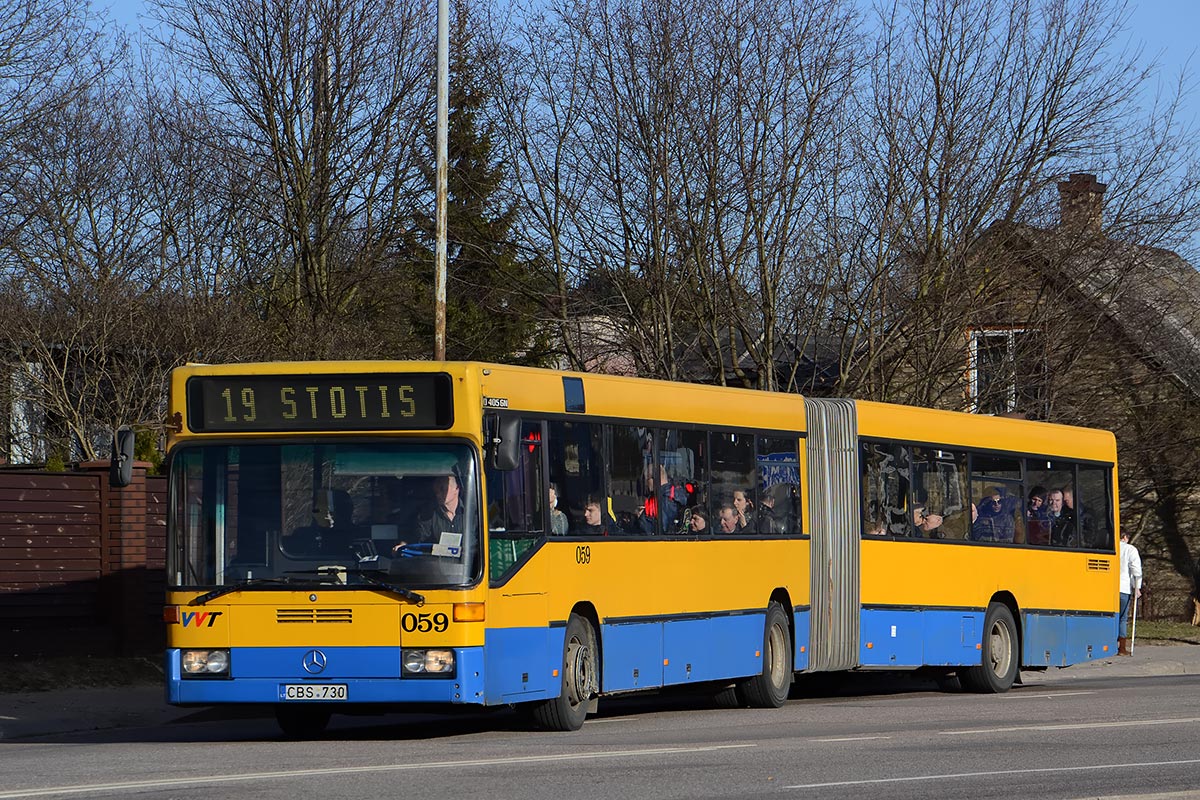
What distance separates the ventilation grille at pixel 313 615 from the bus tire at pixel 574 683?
1906 millimetres

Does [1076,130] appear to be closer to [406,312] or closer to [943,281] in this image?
[943,281]

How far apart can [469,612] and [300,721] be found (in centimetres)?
240

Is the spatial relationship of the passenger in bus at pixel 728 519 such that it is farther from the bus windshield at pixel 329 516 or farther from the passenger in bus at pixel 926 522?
the bus windshield at pixel 329 516

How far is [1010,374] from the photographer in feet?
93.7

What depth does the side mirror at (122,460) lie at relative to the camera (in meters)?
13.3

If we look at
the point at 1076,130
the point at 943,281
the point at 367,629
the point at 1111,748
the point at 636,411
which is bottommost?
the point at 1111,748

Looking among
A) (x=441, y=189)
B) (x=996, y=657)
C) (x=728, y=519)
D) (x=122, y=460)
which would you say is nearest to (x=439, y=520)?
(x=122, y=460)

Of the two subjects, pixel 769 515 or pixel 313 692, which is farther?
pixel 769 515

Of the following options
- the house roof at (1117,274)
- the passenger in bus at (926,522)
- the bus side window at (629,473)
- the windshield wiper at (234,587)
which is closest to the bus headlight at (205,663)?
the windshield wiper at (234,587)

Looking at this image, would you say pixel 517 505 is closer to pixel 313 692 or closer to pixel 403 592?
pixel 403 592

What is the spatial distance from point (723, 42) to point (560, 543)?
44.6 feet

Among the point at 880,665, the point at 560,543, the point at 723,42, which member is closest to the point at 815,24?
the point at 723,42

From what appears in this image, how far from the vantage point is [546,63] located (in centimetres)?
2795

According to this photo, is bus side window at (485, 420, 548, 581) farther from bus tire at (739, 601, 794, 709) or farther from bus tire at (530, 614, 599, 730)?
bus tire at (739, 601, 794, 709)
